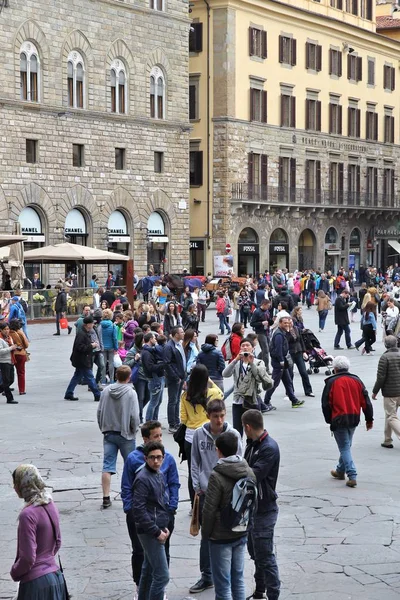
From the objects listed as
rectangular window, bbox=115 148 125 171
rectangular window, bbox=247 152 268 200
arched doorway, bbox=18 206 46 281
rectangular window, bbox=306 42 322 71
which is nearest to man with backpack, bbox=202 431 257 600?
arched doorway, bbox=18 206 46 281

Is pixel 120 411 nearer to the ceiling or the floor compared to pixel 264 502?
nearer to the ceiling

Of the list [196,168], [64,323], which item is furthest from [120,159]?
[64,323]

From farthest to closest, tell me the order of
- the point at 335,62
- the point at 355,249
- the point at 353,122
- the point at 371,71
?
the point at 371,71
the point at 355,249
the point at 353,122
the point at 335,62

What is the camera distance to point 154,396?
1636 cm

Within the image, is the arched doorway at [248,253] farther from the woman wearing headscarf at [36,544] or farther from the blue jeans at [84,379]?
the woman wearing headscarf at [36,544]

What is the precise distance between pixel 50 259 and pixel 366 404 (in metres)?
24.1

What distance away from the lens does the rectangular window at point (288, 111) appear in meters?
58.4

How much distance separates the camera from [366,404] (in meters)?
12.9

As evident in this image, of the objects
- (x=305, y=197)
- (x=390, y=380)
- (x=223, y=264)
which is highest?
(x=305, y=197)

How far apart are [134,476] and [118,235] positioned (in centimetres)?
3966

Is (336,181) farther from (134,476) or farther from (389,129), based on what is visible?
(134,476)

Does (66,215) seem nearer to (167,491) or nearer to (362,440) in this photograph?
(362,440)

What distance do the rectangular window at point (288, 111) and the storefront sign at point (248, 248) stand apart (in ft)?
21.6

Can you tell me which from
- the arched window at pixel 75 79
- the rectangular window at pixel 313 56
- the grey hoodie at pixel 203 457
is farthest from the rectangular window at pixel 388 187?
the grey hoodie at pixel 203 457
